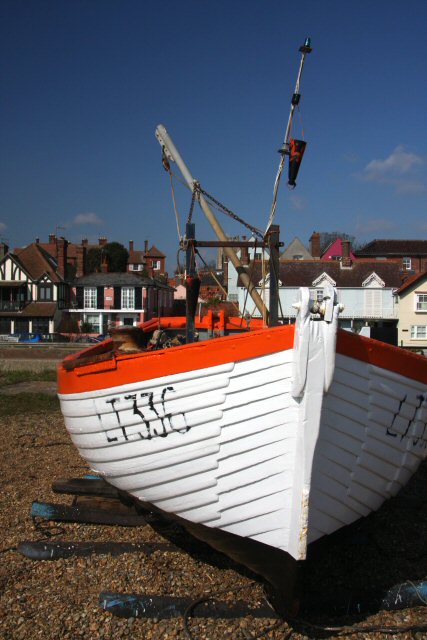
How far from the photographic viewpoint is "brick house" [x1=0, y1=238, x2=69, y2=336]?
4184 cm

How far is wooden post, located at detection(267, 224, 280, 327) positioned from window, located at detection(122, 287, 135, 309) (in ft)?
127

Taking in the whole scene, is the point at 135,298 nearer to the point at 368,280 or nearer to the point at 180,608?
the point at 368,280

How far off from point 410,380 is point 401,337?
1338 inches

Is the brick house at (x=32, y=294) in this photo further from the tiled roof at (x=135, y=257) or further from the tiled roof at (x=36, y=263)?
the tiled roof at (x=135, y=257)

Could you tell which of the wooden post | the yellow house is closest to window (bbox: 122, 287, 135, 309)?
the yellow house

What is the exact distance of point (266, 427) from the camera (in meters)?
3.81

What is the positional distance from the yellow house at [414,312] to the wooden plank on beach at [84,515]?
32342 millimetres

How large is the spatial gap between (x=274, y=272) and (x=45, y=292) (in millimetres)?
40685

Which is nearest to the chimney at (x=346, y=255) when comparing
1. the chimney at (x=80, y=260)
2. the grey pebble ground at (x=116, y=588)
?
the chimney at (x=80, y=260)

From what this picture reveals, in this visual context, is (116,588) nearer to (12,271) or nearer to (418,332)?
(418,332)

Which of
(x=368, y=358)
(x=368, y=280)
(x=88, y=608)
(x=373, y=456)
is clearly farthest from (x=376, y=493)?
(x=368, y=280)

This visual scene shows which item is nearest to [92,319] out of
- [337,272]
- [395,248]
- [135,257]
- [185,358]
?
[337,272]

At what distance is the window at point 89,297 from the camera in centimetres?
4368

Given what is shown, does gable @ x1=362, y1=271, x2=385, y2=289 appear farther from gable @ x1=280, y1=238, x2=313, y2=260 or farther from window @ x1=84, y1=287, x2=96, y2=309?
window @ x1=84, y1=287, x2=96, y2=309
